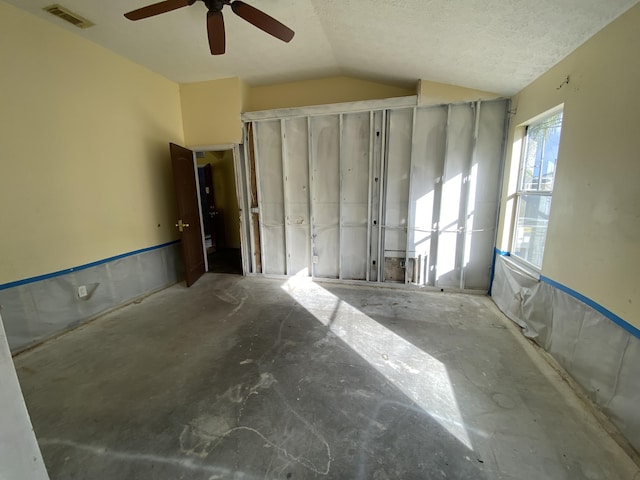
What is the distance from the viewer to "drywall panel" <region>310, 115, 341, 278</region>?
12.8 ft

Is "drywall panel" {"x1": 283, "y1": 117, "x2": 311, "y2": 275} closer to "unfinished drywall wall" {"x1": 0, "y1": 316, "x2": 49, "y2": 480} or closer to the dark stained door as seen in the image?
the dark stained door

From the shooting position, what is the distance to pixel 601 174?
1.85 metres

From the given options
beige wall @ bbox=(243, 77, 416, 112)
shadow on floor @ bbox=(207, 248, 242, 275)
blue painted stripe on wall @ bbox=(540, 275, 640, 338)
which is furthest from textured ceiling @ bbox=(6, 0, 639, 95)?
shadow on floor @ bbox=(207, 248, 242, 275)

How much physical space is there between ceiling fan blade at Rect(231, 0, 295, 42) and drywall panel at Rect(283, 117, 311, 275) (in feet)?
5.82

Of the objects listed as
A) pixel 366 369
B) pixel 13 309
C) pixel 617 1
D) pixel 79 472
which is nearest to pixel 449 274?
pixel 366 369

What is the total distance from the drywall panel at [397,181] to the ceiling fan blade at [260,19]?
6.37 feet

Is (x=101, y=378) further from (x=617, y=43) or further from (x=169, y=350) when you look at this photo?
(x=617, y=43)

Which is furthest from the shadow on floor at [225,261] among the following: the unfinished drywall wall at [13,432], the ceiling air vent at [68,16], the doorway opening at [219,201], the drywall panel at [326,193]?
the unfinished drywall wall at [13,432]

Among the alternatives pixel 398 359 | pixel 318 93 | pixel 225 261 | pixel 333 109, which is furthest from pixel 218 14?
pixel 225 261

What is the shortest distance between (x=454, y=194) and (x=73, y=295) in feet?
15.7

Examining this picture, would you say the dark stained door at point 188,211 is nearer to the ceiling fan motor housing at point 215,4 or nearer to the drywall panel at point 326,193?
the drywall panel at point 326,193

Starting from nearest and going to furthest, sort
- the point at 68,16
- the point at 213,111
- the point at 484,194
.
→ the point at 68,16, the point at 484,194, the point at 213,111

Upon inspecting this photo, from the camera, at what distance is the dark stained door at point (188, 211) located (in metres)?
3.89

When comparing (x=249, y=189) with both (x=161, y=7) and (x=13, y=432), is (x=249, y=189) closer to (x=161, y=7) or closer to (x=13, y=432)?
(x=161, y=7)
